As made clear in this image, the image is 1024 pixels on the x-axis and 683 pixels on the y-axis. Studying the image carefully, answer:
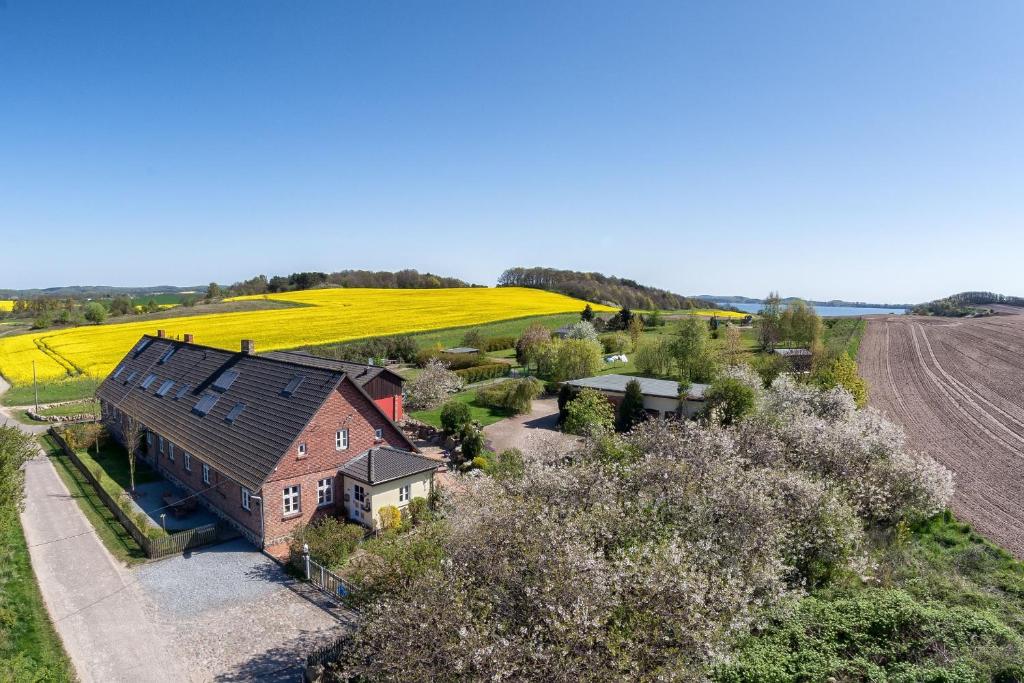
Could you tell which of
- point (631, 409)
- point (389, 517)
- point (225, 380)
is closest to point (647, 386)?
point (631, 409)

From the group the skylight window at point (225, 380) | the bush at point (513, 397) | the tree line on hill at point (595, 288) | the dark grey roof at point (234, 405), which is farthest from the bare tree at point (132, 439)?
the tree line on hill at point (595, 288)

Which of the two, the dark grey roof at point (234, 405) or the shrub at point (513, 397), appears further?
the shrub at point (513, 397)

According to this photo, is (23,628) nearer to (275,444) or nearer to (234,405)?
(275,444)

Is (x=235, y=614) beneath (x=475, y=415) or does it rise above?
beneath

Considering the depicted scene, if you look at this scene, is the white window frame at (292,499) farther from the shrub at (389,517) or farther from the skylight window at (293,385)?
the skylight window at (293,385)

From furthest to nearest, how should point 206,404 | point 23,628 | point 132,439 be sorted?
1. point 132,439
2. point 206,404
3. point 23,628

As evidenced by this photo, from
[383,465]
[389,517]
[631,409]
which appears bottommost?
[389,517]
